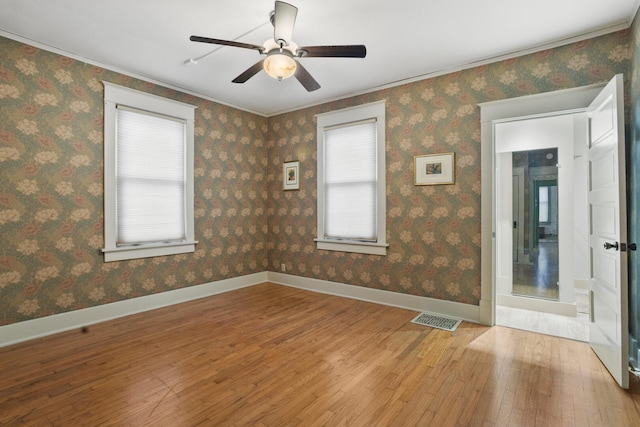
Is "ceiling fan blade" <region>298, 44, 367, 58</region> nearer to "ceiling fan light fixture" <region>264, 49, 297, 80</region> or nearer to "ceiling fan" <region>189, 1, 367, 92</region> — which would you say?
"ceiling fan" <region>189, 1, 367, 92</region>

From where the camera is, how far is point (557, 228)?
4148 millimetres

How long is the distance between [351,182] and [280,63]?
2.44m

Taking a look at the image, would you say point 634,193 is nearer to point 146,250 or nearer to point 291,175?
point 291,175

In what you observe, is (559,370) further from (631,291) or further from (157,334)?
(157,334)

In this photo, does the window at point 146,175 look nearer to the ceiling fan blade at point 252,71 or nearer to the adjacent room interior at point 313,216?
the adjacent room interior at point 313,216

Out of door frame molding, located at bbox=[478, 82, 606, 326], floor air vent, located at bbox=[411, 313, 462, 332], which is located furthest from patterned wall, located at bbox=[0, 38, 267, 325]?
door frame molding, located at bbox=[478, 82, 606, 326]

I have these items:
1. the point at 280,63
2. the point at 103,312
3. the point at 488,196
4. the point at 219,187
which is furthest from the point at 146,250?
the point at 488,196

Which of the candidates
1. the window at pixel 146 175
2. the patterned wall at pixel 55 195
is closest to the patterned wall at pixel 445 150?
the window at pixel 146 175

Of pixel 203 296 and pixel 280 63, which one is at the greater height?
pixel 280 63

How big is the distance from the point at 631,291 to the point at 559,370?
88cm

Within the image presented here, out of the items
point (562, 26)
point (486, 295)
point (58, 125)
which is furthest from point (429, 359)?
point (58, 125)

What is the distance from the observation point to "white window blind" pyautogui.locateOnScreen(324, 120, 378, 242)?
446 centimetres

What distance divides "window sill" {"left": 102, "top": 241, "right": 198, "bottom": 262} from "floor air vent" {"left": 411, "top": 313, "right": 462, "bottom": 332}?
3030mm

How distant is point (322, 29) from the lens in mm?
2908
